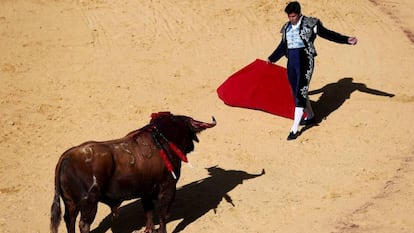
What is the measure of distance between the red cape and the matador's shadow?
0.64 metres

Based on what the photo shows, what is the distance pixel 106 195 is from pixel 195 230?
1.48 metres

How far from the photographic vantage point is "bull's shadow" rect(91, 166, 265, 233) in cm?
964

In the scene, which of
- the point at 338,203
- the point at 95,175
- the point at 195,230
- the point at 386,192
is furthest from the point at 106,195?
the point at 386,192

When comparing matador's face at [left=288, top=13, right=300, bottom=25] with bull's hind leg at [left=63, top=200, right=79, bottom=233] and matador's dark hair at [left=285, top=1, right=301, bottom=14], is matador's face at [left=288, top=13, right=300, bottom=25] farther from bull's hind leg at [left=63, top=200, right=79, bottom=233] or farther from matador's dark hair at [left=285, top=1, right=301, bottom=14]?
bull's hind leg at [left=63, top=200, right=79, bottom=233]

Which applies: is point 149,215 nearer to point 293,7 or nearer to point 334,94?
point 293,7

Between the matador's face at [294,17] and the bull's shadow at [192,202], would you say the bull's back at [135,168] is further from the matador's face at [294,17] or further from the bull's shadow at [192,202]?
the matador's face at [294,17]

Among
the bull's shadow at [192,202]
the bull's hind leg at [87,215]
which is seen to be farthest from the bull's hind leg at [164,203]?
the bull's hind leg at [87,215]

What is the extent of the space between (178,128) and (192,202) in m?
1.44

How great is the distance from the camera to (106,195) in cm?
851

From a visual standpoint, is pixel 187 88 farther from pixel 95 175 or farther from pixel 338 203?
pixel 95 175

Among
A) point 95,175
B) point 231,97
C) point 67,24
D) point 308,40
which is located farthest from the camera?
point 67,24

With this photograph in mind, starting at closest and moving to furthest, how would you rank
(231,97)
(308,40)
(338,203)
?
(338,203) < (308,40) < (231,97)

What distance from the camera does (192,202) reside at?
10.3 m

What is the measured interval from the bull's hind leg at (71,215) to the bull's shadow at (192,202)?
0.94 m
